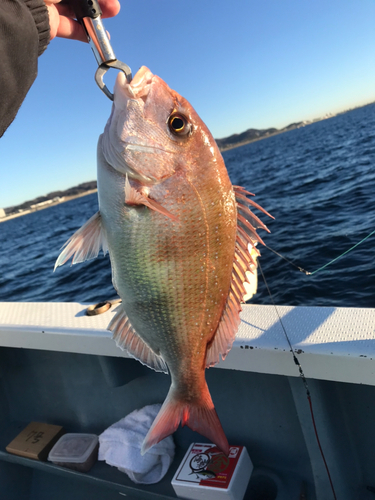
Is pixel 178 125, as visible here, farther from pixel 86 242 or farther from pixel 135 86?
pixel 86 242

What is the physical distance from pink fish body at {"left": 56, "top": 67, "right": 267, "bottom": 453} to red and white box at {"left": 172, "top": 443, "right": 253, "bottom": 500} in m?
1.38

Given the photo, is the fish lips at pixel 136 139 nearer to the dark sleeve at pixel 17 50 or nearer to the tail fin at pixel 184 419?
the dark sleeve at pixel 17 50

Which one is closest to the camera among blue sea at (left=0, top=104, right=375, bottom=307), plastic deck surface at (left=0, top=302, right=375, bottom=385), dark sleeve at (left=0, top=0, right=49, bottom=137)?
dark sleeve at (left=0, top=0, right=49, bottom=137)

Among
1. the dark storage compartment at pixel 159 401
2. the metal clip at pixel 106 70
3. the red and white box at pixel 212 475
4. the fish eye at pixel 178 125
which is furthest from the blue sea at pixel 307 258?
the metal clip at pixel 106 70

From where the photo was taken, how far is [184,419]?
1.40 meters

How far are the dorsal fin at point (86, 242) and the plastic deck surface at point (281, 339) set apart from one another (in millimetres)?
1168

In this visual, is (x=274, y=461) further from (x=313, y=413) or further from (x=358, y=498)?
(x=313, y=413)

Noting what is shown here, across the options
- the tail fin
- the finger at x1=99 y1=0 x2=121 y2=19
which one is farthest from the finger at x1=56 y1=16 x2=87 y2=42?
the tail fin

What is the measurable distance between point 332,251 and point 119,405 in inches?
301

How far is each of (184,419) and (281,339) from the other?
3.10 ft

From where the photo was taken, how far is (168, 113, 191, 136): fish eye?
54.9 inches

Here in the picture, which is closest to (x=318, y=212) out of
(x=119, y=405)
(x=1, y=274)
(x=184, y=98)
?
(x=119, y=405)

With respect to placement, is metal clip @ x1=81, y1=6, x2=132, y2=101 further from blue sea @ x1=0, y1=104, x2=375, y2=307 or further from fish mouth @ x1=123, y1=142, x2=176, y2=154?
blue sea @ x1=0, y1=104, x2=375, y2=307

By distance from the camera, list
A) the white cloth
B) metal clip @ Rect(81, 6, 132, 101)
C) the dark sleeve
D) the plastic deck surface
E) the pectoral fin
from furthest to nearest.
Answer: the white cloth
the plastic deck surface
the pectoral fin
metal clip @ Rect(81, 6, 132, 101)
the dark sleeve
